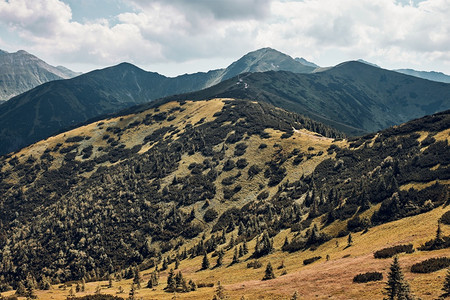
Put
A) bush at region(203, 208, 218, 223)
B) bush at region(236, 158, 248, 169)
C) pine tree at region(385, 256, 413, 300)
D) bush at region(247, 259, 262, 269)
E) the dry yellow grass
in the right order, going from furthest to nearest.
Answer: bush at region(236, 158, 248, 169) → bush at region(203, 208, 218, 223) → bush at region(247, 259, 262, 269) → the dry yellow grass → pine tree at region(385, 256, 413, 300)

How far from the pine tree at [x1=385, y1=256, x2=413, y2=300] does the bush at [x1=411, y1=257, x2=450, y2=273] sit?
28.3 feet

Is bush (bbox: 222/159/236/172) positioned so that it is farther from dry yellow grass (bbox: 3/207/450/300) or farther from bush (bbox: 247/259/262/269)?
bush (bbox: 247/259/262/269)

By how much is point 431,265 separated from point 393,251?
893 cm

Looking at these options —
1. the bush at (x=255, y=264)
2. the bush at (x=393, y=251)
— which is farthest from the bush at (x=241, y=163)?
the bush at (x=393, y=251)

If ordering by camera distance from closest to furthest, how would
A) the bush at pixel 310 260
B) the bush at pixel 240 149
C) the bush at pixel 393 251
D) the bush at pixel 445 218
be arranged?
the bush at pixel 393 251
the bush at pixel 445 218
the bush at pixel 310 260
the bush at pixel 240 149

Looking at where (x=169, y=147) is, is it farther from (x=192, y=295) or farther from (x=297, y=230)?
(x=192, y=295)

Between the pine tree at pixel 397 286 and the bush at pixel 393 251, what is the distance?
15789 millimetres

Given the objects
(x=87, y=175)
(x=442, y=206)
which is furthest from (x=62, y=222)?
(x=442, y=206)

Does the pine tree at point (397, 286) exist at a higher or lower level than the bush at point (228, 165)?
lower

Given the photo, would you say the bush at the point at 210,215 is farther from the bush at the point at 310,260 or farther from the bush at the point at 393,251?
the bush at the point at 393,251

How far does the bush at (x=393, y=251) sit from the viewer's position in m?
43.7

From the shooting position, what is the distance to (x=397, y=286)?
2850cm

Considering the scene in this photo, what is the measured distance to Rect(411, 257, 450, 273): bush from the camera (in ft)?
114

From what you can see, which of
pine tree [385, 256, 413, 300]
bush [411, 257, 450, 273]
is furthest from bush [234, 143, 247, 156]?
pine tree [385, 256, 413, 300]
